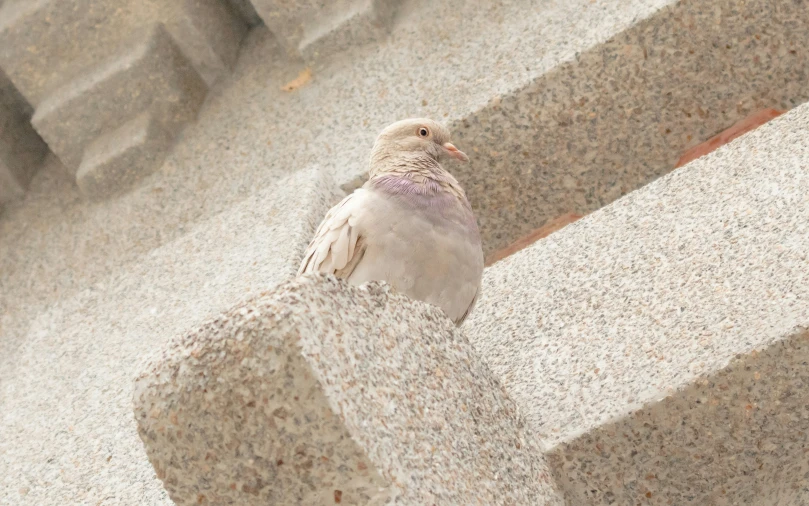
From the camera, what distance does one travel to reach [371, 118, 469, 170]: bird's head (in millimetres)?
2227

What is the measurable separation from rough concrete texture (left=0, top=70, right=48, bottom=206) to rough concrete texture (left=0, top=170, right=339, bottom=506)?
0.87 m

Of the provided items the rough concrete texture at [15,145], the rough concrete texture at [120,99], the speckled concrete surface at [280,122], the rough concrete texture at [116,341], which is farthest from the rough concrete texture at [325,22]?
the rough concrete texture at [15,145]

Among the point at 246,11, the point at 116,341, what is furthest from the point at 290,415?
the point at 246,11

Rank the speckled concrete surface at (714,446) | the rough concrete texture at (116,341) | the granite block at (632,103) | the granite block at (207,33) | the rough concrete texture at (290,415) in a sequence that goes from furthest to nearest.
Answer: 1. the granite block at (207,33)
2. the granite block at (632,103)
3. the rough concrete texture at (116,341)
4. the speckled concrete surface at (714,446)
5. the rough concrete texture at (290,415)

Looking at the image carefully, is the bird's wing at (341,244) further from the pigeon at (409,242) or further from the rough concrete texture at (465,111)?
the rough concrete texture at (465,111)

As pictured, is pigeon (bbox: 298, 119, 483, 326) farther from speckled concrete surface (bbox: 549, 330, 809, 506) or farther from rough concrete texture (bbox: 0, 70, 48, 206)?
rough concrete texture (bbox: 0, 70, 48, 206)

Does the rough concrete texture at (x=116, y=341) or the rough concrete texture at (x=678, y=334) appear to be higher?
the rough concrete texture at (x=116, y=341)

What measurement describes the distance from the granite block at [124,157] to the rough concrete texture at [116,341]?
53cm

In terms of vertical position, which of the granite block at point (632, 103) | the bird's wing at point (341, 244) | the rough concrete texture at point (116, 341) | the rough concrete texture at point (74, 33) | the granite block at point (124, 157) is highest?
the rough concrete texture at point (74, 33)

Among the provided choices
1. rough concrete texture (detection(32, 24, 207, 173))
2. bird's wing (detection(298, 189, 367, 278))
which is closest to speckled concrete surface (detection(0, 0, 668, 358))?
rough concrete texture (detection(32, 24, 207, 173))

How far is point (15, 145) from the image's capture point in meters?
3.66

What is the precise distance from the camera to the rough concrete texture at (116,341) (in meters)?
2.18

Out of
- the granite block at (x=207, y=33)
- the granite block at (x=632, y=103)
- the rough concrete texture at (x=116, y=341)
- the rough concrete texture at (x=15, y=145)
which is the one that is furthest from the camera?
the rough concrete texture at (x=15, y=145)

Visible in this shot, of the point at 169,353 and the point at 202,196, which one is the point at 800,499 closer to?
the point at 169,353
